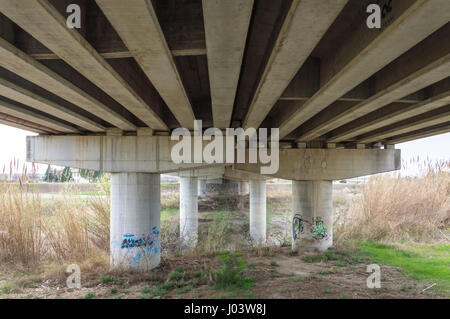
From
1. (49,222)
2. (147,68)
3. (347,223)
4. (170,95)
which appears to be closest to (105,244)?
(49,222)

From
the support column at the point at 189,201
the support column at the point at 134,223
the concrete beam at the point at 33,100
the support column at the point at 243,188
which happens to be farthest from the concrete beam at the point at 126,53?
the support column at the point at 243,188

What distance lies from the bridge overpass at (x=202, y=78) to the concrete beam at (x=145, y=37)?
0.06ft

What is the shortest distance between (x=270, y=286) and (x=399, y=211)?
12.1 m

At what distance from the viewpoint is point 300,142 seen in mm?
11969

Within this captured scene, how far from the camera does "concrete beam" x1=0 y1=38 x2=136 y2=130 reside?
3879mm

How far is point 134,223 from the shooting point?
378 inches

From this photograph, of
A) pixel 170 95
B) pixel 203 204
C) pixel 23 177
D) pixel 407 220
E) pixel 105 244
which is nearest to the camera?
pixel 170 95

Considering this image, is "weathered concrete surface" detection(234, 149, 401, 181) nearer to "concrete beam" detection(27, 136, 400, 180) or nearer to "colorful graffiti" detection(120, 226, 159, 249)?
"concrete beam" detection(27, 136, 400, 180)

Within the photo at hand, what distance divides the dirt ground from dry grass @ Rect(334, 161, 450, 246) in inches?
213

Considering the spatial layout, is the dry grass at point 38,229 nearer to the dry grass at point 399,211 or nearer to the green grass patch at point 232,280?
the green grass patch at point 232,280

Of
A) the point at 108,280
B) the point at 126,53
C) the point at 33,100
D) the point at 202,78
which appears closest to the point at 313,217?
the point at 202,78

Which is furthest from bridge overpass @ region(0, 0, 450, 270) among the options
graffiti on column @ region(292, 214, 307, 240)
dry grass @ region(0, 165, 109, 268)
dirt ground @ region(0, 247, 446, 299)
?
dry grass @ region(0, 165, 109, 268)

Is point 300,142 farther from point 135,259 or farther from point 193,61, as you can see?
point 135,259

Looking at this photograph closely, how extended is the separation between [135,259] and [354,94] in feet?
28.3
